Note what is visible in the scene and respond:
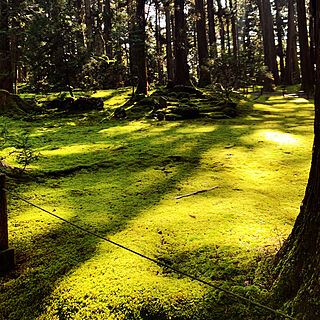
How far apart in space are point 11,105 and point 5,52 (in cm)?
403

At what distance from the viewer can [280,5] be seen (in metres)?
34.4

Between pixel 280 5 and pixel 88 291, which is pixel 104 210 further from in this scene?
pixel 280 5

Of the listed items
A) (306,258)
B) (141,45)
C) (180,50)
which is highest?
(141,45)

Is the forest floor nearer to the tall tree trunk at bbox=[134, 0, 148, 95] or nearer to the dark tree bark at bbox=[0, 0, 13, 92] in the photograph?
the tall tree trunk at bbox=[134, 0, 148, 95]

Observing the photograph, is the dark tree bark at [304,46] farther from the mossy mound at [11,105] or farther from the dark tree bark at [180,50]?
the mossy mound at [11,105]

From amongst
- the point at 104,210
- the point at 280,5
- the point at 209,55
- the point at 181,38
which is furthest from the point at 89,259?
the point at 280,5

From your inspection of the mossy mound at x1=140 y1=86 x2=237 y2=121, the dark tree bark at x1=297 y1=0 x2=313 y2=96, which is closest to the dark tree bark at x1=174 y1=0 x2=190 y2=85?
the mossy mound at x1=140 y1=86 x2=237 y2=121

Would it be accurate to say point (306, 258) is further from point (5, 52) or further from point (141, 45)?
point (5, 52)

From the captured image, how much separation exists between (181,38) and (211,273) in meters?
13.9

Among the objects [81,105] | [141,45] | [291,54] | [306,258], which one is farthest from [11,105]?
[291,54]

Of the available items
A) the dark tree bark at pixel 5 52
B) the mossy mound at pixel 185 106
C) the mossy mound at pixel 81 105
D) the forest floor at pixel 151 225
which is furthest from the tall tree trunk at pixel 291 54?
the dark tree bark at pixel 5 52

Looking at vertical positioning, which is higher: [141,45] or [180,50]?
[141,45]

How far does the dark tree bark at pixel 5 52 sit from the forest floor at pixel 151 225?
919 centimetres

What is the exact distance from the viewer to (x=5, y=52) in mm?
13430
